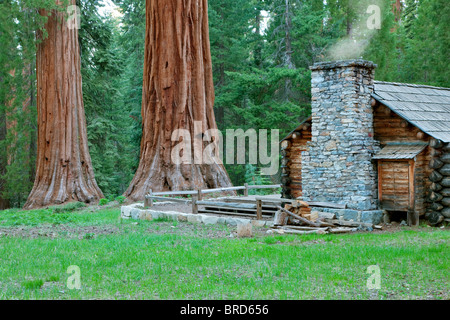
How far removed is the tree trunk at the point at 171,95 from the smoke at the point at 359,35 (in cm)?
845

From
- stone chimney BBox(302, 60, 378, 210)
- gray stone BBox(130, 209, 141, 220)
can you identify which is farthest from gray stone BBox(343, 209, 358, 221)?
gray stone BBox(130, 209, 141, 220)

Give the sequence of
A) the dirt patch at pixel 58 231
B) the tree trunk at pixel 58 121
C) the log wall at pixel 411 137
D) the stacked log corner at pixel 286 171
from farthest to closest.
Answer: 1. the tree trunk at pixel 58 121
2. the stacked log corner at pixel 286 171
3. the log wall at pixel 411 137
4. the dirt patch at pixel 58 231

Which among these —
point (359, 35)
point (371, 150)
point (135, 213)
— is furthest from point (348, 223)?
point (359, 35)

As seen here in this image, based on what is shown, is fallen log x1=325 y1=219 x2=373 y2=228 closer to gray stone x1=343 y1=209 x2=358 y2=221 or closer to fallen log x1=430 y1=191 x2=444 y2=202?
gray stone x1=343 y1=209 x2=358 y2=221

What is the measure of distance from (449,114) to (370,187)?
3.75m

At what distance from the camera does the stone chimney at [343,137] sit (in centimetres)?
1297

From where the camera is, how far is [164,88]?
19094 millimetres

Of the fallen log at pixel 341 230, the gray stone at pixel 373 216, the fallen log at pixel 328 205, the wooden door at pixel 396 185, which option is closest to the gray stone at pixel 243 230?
the fallen log at pixel 341 230

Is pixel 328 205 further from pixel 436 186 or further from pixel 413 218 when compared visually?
pixel 436 186

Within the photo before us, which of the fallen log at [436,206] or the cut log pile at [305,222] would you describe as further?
the fallen log at [436,206]

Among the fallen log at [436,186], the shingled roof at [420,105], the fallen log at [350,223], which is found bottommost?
the fallen log at [350,223]

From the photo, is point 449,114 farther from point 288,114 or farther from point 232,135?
point 232,135

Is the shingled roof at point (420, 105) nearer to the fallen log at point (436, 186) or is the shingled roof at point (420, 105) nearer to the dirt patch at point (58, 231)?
the fallen log at point (436, 186)
